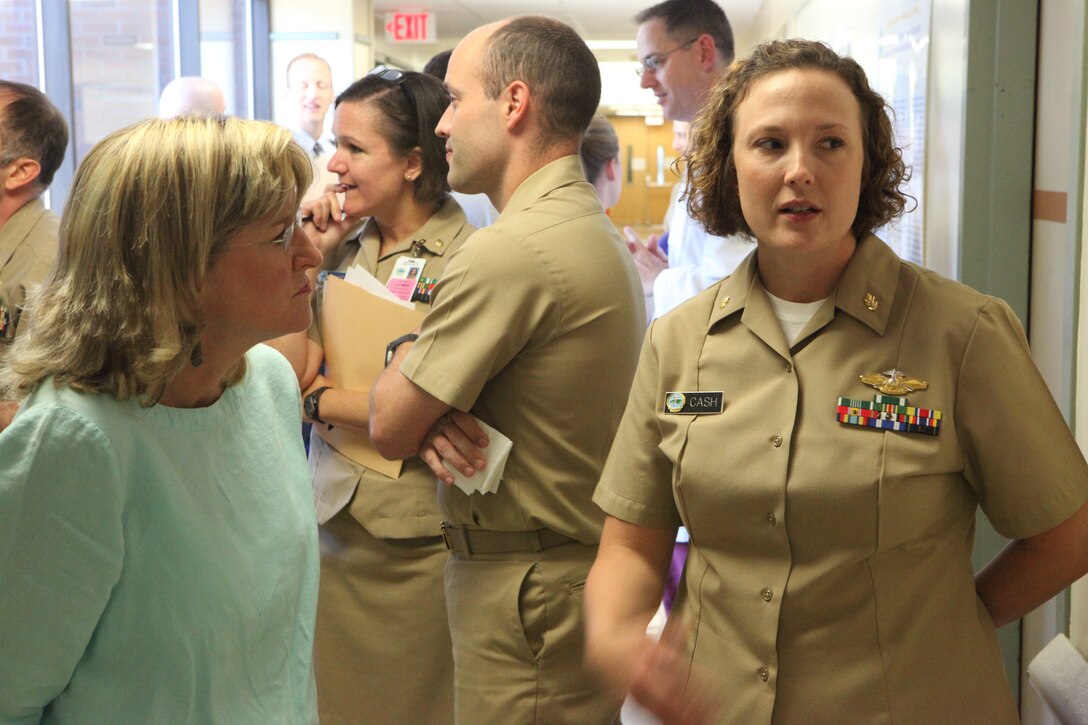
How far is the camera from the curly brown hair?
5.01 ft

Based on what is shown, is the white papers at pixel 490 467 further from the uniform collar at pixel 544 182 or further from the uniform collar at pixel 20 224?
the uniform collar at pixel 20 224

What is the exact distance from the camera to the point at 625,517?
1573 mm

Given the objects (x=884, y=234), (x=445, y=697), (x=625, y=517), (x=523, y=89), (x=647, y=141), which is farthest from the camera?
(x=647, y=141)

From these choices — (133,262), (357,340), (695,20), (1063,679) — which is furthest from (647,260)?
(133,262)

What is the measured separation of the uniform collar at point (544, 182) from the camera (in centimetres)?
212

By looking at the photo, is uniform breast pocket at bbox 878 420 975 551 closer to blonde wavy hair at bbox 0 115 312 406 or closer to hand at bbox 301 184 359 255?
blonde wavy hair at bbox 0 115 312 406

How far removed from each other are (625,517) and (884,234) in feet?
6.77

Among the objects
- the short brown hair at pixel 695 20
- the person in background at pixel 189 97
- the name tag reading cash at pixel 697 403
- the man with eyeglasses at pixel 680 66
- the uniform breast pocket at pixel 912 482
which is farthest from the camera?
the person in background at pixel 189 97

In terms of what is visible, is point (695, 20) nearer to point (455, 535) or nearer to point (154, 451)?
point (455, 535)

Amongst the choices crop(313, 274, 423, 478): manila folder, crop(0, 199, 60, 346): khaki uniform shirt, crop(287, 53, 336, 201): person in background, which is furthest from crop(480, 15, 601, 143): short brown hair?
crop(287, 53, 336, 201): person in background

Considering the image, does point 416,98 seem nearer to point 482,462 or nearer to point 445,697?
point 482,462

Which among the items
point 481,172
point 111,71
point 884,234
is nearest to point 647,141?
point 111,71

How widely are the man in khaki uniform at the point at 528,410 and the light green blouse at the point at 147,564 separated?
1.46 ft

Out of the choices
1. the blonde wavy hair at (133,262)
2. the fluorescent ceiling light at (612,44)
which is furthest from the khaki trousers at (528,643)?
the fluorescent ceiling light at (612,44)
